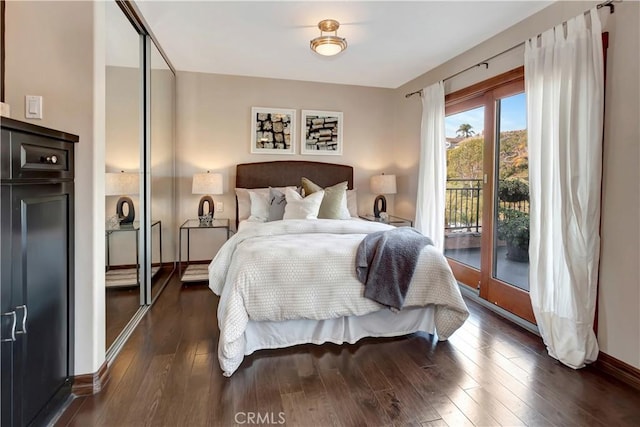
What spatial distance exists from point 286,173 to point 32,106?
2920 millimetres

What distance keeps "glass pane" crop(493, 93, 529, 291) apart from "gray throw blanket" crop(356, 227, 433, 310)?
3.53 ft

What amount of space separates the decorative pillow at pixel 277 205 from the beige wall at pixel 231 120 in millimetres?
795

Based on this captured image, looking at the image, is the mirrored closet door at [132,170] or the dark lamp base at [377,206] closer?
the mirrored closet door at [132,170]

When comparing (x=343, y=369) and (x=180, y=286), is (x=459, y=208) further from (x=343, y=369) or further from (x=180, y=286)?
(x=180, y=286)

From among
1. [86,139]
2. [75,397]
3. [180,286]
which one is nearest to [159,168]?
[180,286]

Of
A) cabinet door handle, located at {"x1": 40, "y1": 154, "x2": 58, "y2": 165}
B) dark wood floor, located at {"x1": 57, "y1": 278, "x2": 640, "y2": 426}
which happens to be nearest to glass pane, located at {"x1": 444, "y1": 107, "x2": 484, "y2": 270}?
dark wood floor, located at {"x1": 57, "y1": 278, "x2": 640, "y2": 426}

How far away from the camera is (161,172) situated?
352 centimetres

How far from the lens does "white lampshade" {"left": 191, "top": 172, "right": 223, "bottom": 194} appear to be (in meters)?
3.93

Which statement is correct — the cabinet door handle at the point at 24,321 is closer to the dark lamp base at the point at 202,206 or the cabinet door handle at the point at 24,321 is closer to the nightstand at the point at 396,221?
the dark lamp base at the point at 202,206

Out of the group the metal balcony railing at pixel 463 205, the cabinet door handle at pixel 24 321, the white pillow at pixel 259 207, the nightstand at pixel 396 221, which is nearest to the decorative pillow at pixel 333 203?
the white pillow at pixel 259 207

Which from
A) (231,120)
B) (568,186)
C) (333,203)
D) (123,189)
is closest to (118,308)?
(123,189)

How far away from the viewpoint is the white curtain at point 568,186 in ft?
6.97

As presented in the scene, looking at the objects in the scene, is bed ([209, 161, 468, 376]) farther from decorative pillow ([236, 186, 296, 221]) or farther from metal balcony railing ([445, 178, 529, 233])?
decorative pillow ([236, 186, 296, 221])

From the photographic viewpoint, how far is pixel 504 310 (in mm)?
2982
